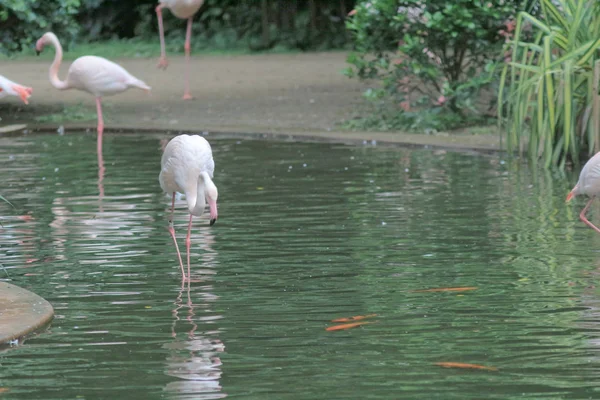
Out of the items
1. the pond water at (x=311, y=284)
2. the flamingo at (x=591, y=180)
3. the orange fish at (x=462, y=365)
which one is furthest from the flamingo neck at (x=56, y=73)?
the orange fish at (x=462, y=365)

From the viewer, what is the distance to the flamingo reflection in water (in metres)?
5.01

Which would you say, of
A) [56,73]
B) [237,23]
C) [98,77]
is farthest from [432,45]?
[237,23]

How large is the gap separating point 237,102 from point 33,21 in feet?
9.67

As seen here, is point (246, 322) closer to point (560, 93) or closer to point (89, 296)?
point (89, 296)

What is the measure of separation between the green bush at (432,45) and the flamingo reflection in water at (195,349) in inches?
306

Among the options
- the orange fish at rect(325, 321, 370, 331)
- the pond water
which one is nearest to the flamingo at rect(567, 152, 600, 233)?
the pond water

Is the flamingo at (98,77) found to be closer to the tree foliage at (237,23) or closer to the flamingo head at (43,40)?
the flamingo head at (43,40)

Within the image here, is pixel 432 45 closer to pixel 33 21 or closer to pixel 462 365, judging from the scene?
pixel 33 21

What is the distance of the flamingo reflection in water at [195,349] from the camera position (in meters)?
5.01

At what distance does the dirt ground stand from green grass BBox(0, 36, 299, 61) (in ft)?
6.38

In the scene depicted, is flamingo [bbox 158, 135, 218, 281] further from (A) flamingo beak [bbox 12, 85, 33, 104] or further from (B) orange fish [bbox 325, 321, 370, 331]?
(A) flamingo beak [bbox 12, 85, 33, 104]

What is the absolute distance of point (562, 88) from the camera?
37.3 feet

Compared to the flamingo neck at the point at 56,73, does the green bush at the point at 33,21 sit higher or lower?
higher

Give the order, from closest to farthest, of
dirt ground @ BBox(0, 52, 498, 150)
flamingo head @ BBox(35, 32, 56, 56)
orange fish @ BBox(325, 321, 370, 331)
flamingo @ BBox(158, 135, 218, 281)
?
orange fish @ BBox(325, 321, 370, 331), flamingo @ BBox(158, 135, 218, 281), dirt ground @ BBox(0, 52, 498, 150), flamingo head @ BBox(35, 32, 56, 56)
